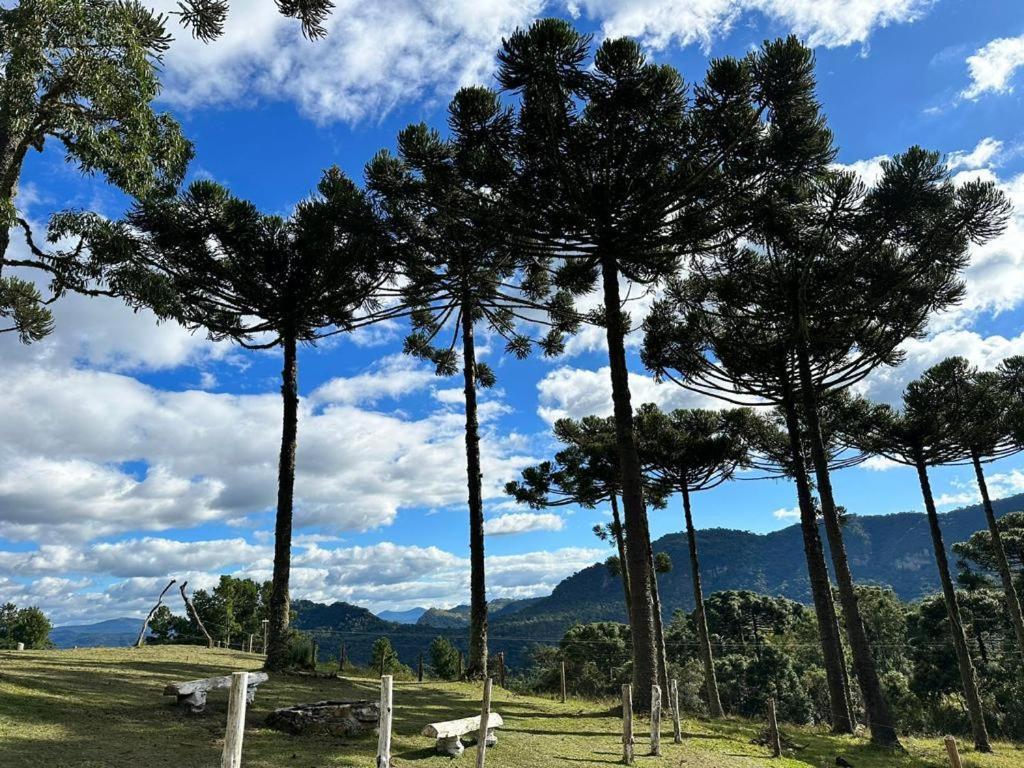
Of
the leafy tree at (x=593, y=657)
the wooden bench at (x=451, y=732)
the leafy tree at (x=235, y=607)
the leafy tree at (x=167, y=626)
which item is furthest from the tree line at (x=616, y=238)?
the leafy tree at (x=167, y=626)

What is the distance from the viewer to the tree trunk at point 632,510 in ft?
43.9

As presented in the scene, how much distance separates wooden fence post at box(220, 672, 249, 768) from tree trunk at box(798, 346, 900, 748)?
13.9 meters

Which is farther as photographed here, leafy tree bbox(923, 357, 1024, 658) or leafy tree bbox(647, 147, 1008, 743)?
leafy tree bbox(923, 357, 1024, 658)

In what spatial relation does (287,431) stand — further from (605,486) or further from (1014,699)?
(1014,699)

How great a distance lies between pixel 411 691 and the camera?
1614 centimetres

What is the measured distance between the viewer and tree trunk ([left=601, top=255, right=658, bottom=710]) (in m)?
13.4

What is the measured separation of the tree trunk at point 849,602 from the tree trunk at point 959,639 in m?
6.29

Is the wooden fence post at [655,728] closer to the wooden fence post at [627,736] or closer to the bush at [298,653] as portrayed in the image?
the wooden fence post at [627,736]

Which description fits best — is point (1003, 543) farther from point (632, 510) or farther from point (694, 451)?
point (632, 510)

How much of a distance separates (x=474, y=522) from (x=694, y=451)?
354 inches

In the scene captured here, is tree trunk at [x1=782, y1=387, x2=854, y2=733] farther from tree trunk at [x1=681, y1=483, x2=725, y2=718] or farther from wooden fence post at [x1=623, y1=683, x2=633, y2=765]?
wooden fence post at [x1=623, y1=683, x2=633, y2=765]

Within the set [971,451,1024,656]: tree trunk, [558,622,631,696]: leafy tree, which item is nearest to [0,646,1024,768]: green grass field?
[971,451,1024,656]: tree trunk

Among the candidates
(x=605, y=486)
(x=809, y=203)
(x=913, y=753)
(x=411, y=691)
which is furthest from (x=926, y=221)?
(x=411, y=691)

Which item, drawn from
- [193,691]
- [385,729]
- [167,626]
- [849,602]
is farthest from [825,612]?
[167,626]
